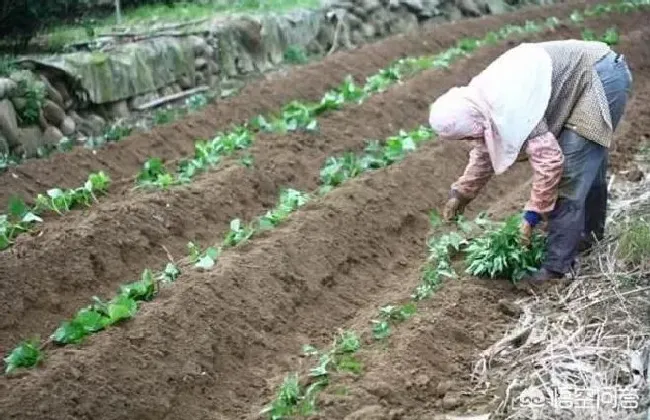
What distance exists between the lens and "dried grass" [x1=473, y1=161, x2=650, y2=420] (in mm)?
4016

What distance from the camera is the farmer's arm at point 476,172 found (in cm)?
543

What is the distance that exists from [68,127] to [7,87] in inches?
31.5

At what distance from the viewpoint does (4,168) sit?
→ 788 cm

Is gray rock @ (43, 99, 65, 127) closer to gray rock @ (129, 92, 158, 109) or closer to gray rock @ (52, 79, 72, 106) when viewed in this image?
gray rock @ (52, 79, 72, 106)

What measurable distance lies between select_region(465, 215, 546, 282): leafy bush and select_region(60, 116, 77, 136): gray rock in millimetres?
4840

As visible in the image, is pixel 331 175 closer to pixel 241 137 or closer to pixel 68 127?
pixel 241 137

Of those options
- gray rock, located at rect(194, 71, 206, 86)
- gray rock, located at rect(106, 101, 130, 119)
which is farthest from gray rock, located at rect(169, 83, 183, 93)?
gray rock, located at rect(106, 101, 130, 119)

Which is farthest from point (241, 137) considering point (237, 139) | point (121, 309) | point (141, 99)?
point (121, 309)

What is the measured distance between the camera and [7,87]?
8.44 m

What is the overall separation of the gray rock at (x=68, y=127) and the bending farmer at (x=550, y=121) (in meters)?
4.81

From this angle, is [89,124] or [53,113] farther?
[89,124]

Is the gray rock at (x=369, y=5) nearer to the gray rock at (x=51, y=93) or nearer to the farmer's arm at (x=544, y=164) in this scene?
the gray rock at (x=51, y=93)

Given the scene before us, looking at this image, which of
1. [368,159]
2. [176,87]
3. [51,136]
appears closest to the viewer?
[368,159]

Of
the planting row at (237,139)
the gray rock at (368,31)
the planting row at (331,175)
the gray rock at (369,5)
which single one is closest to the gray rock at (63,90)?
the planting row at (237,139)
